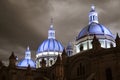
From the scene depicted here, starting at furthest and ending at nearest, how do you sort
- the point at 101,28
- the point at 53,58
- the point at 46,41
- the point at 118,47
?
the point at 46,41 → the point at 53,58 → the point at 101,28 → the point at 118,47

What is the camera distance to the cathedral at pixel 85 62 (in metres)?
42.5

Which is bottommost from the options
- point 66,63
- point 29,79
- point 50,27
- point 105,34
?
point 29,79

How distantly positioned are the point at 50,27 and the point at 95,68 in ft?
162

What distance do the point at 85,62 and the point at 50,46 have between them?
3459 cm

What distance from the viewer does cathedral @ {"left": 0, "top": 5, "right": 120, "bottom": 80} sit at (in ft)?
140

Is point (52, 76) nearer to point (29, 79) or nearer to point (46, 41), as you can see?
point (29, 79)

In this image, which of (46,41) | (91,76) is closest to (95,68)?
(91,76)

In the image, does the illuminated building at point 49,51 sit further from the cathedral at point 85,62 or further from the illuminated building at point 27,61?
the illuminated building at point 27,61

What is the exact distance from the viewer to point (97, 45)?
4578 cm

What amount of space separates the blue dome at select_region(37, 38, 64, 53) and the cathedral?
2604 mm

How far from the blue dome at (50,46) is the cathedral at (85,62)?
2.60m

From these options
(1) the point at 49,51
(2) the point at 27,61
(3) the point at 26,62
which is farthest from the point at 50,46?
(2) the point at 27,61

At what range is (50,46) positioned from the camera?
80.5 m

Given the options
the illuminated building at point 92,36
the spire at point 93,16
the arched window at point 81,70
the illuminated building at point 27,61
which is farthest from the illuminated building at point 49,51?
the arched window at point 81,70
